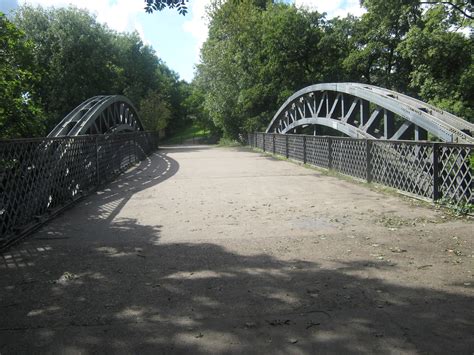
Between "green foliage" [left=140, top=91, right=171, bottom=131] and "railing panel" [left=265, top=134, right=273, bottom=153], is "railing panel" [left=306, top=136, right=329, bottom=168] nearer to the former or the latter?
"railing panel" [left=265, top=134, right=273, bottom=153]

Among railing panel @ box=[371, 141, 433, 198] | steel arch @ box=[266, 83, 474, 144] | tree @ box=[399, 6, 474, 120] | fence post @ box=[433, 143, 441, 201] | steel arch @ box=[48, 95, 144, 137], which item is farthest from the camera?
tree @ box=[399, 6, 474, 120]

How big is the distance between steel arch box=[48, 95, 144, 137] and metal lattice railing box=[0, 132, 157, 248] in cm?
173

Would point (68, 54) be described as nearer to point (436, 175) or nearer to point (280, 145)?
point (280, 145)

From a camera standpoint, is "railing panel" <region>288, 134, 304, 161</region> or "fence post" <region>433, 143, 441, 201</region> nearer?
"fence post" <region>433, 143, 441, 201</region>

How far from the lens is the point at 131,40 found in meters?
58.4

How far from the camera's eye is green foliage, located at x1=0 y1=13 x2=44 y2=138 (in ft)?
24.3

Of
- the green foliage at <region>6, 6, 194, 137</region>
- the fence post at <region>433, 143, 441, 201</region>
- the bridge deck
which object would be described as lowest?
the bridge deck

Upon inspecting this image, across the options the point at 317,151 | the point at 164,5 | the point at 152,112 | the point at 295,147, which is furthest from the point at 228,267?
the point at 152,112

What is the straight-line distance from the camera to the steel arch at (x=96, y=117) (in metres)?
14.5

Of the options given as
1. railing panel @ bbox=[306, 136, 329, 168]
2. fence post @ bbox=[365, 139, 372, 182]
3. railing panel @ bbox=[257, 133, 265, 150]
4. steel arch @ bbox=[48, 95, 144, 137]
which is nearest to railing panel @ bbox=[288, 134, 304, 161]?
railing panel @ bbox=[306, 136, 329, 168]

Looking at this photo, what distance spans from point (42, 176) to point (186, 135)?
235 feet

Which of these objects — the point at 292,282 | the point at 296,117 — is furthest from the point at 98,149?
the point at 296,117

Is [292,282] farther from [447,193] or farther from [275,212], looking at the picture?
[447,193]

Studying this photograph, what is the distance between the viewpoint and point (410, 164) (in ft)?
30.6
